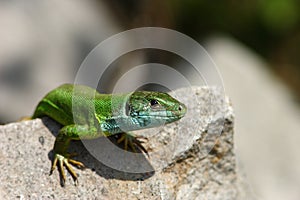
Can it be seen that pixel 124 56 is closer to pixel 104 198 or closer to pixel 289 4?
pixel 289 4

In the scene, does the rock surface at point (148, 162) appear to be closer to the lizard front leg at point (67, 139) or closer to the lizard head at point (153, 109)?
the lizard front leg at point (67, 139)

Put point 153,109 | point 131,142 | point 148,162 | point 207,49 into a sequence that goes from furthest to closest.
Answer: point 207,49, point 131,142, point 148,162, point 153,109

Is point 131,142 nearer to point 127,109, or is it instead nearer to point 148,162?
point 148,162

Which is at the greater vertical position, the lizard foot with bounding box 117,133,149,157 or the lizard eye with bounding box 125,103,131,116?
the lizard eye with bounding box 125,103,131,116

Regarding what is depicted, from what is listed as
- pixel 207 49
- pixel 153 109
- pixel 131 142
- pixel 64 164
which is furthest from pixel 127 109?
pixel 207 49

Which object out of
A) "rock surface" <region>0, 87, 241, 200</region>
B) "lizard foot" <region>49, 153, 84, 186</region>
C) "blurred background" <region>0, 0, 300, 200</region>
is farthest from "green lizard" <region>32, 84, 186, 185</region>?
"blurred background" <region>0, 0, 300, 200</region>

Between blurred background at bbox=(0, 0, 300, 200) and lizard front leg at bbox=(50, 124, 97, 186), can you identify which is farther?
blurred background at bbox=(0, 0, 300, 200)

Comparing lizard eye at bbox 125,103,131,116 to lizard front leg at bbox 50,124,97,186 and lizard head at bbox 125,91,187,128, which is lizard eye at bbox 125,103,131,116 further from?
lizard front leg at bbox 50,124,97,186
